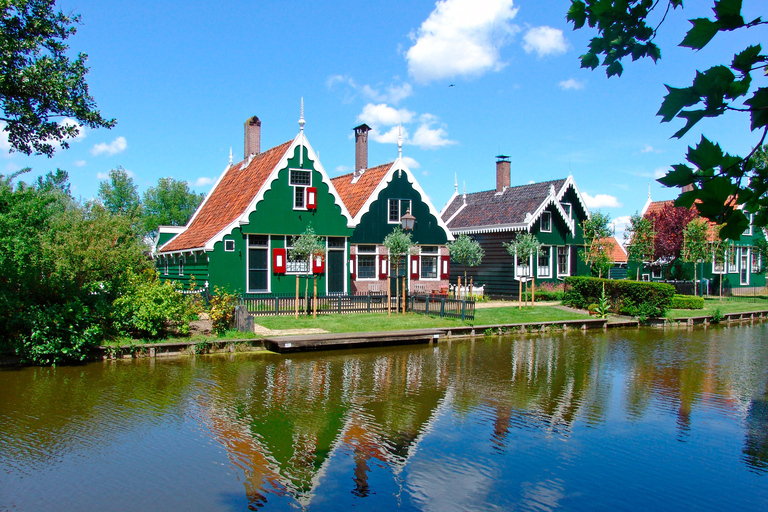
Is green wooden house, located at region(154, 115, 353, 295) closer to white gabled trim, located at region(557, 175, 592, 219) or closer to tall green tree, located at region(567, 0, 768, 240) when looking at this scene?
white gabled trim, located at region(557, 175, 592, 219)

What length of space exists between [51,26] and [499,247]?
1024 inches

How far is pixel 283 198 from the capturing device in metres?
26.9

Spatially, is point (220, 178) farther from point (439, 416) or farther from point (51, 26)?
point (439, 416)

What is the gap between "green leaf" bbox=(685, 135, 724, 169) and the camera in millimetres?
2768

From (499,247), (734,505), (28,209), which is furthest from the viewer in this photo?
(499,247)

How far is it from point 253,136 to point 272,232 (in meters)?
9.14

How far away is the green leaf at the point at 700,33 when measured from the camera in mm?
2908

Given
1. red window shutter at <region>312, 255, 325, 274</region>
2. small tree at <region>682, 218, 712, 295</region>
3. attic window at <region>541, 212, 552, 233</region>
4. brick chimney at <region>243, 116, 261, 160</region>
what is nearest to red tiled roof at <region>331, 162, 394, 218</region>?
red window shutter at <region>312, 255, 325, 274</region>

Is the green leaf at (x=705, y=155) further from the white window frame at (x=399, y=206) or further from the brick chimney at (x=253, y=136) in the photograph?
the brick chimney at (x=253, y=136)

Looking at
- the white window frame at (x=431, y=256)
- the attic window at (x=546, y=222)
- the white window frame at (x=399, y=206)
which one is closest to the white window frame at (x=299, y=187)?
the white window frame at (x=399, y=206)

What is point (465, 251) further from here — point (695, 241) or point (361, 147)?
point (695, 241)

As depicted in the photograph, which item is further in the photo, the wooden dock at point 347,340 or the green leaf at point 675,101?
the wooden dock at point 347,340

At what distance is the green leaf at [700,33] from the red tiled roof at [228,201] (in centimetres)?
2464

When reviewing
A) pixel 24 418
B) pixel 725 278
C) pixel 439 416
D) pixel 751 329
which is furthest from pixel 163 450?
pixel 725 278
